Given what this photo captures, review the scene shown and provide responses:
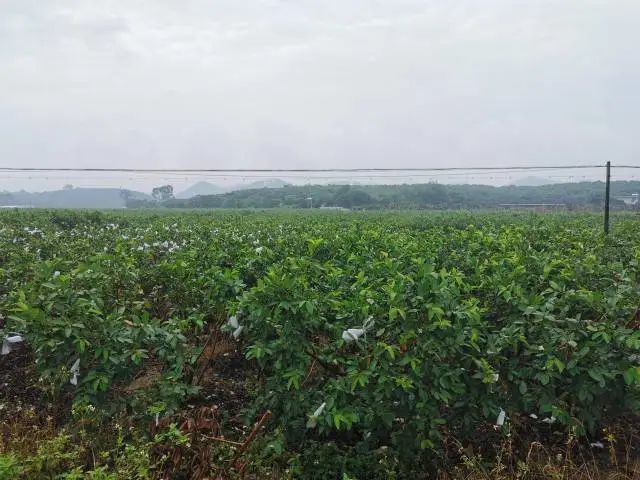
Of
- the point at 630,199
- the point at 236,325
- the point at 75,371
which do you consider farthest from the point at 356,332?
the point at 630,199

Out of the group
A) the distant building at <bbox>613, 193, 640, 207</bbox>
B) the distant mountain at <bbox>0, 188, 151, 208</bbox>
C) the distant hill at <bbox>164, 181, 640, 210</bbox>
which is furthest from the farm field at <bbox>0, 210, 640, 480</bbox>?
the distant mountain at <bbox>0, 188, 151, 208</bbox>

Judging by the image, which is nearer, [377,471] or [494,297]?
[377,471]

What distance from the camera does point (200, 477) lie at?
2.54 metres

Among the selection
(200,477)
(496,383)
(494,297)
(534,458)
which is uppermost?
(494,297)

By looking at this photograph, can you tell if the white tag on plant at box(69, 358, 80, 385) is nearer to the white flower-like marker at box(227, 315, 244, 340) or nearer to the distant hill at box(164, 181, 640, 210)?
the white flower-like marker at box(227, 315, 244, 340)

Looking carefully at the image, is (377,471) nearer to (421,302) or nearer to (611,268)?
(421,302)

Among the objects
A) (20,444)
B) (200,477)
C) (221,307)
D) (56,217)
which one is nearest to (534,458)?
(200,477)

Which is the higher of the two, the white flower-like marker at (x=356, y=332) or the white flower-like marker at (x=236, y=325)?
the white flower-like marker at (x=356, y=332)

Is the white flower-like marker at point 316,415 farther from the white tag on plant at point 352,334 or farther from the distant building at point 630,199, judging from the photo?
the distant building at point 630,199

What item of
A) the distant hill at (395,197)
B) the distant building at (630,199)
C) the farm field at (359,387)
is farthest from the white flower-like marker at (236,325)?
the distant hill at (395,197)

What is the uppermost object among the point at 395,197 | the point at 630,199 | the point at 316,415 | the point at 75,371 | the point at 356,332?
the point at 356,332

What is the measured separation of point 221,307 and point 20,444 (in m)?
1.67

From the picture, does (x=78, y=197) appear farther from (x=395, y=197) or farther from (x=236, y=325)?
(x=236, y=325)

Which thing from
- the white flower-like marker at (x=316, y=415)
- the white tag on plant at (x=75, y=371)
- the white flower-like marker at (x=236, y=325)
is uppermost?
the white flower-like marker at (x=236, y=325)
